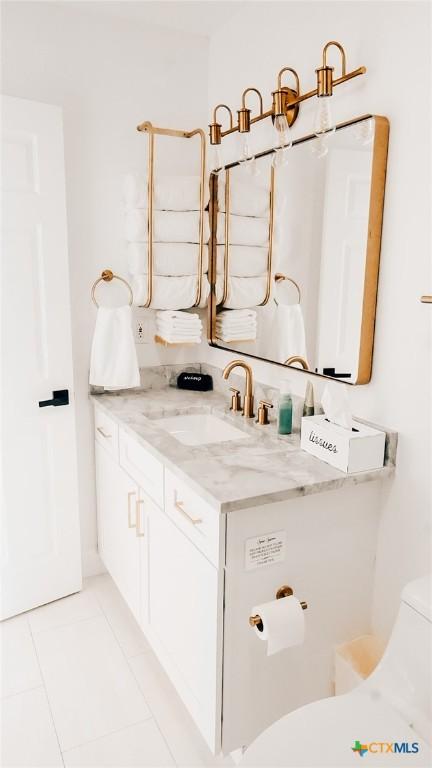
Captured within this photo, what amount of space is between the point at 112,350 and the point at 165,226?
0.57m

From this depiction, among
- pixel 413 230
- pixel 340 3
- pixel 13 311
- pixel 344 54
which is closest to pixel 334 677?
pixel 413 230

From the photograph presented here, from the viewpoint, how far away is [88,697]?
1.83 meters

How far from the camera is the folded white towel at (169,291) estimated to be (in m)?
2.24

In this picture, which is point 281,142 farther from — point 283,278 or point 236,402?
point 236,402

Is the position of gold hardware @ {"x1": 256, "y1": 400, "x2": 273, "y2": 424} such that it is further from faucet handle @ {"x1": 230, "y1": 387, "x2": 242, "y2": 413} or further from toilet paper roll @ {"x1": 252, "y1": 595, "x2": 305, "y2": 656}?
toilet paper roll @ {"x1": 252, "y1": 595, "x2": 305, "y2": 656}

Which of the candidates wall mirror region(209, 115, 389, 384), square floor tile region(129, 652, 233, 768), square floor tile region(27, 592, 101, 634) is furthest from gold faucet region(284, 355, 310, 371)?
square floor tile region(27, 592, 101, 634)

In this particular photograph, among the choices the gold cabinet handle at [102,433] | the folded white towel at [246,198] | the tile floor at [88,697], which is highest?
the folded white towel at [246,198]

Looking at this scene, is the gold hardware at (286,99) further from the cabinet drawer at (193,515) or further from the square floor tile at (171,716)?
the square floor tile at (171,716)

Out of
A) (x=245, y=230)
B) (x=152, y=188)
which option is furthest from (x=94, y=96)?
(x=245, y=230)

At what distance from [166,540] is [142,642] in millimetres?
689

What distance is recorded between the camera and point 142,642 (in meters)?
2.10

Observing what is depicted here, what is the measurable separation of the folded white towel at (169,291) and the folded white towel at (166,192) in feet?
0.97

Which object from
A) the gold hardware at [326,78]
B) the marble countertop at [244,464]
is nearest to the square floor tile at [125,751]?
the marble countertop at [244,464]

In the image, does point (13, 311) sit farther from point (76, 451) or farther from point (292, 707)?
point (292, 707)
